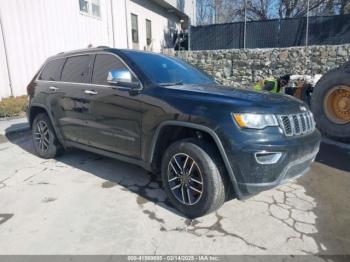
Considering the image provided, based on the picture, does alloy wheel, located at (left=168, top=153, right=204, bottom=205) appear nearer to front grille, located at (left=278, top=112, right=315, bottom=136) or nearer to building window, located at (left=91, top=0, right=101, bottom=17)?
front grille, located at (left=278, top=112, right=315, bottom=136)

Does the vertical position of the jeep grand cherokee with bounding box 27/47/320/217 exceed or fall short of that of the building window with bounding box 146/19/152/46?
it falls short

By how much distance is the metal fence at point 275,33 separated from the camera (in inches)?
514

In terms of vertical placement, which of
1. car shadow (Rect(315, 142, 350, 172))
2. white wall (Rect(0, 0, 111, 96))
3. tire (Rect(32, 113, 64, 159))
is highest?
white wall (Rect(0, 0, 111, 96))

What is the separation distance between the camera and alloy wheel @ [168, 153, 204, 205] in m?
3.20

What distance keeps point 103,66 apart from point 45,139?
6.19 feet

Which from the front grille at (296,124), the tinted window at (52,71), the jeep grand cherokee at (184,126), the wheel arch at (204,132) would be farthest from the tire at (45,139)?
the front grille at (296,124)

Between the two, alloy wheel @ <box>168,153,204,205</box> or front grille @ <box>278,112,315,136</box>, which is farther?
alloy wheel @ <box>168,153,204,205</box>

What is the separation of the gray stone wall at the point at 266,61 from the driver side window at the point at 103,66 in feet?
21.2

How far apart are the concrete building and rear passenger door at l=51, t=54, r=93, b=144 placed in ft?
18.4

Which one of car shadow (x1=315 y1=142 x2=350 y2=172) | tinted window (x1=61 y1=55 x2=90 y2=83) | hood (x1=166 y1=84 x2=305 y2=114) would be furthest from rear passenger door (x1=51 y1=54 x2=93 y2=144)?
car shadow (x1=315 y1=142 x2=350 y2=172)

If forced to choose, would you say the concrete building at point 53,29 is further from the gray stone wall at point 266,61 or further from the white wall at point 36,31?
the gray stone wall at point 266,61

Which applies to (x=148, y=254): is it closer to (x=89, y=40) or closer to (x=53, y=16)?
(x=53, y=16)

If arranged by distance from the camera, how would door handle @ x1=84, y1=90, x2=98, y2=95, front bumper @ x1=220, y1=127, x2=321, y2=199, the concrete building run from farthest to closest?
the concrete building → door handle @ x1=84, y1=90, x2=98, y2=95 → front bumper @ x1=220, y1=127, x2=321, y2=199

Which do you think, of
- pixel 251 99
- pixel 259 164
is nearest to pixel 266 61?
pixel 251 99
